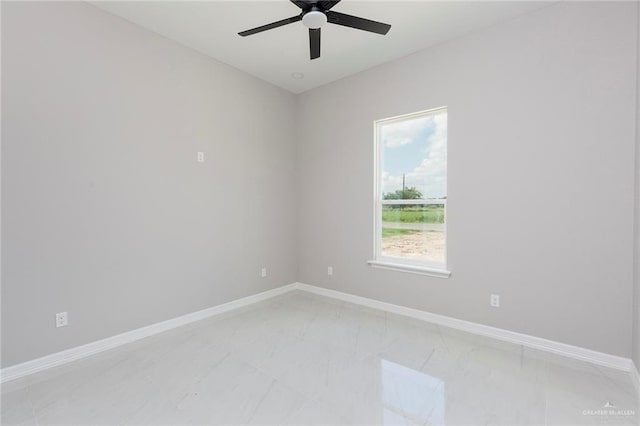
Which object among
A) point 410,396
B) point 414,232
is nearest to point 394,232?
point 414,232

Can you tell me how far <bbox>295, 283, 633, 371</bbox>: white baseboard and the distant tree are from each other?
125 cm

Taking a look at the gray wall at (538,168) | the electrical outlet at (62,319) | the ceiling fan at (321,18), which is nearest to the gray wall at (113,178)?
the electrical outlet at (62,319)

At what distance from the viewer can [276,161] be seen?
4.12 m

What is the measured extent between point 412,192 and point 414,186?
7 centimetres

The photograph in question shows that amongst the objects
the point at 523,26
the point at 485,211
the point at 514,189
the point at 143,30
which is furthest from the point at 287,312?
the point at 523,26

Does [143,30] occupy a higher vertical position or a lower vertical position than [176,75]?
higher

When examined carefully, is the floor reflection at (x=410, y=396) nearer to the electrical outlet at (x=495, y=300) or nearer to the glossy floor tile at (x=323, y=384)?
the glossy floor tile at (x=323, y=384)

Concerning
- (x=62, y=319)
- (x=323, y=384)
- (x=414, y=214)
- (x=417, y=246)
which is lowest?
(x=323, y=384)

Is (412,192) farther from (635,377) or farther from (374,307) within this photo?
(635,377)

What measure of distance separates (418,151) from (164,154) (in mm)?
2705

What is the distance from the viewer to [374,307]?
11.6 ft

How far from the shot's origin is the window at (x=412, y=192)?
3146 mm

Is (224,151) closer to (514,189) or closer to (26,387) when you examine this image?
(26,387)

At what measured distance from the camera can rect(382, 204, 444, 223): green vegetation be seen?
10.4 feet
